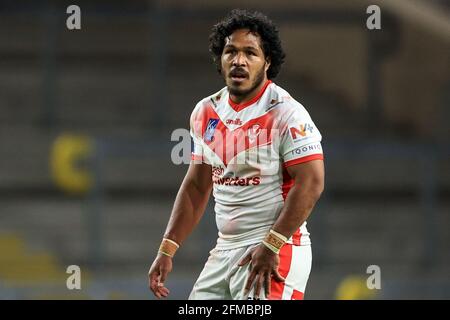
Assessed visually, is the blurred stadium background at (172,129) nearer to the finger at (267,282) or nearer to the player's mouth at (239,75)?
the finger at (267,282)

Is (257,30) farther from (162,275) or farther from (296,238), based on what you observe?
(162,275)

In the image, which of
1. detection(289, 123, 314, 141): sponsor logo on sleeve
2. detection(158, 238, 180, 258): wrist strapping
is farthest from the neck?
detection(158, 238, 180, 258): wrist strapping

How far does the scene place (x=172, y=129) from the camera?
11547 millimetres

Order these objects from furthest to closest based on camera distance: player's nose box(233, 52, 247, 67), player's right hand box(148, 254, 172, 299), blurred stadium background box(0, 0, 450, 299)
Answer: blurred stadium background box(0, 0, 450, 299), player's right hand box(148, 254, 172, 299), player's nose box(233, 52, 247, 67)

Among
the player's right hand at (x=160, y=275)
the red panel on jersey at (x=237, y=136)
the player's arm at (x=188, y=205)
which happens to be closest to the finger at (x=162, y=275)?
the player's right hand at (x=160, y=275)

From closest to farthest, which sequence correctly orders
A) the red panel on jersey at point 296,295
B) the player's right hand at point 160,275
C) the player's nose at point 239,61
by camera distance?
the player's nose at point 239,61 → the red panel on jersey at point 296,295 → the player's right hand at point 160,275

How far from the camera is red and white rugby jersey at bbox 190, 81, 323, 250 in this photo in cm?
479

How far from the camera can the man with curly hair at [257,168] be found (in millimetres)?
4730

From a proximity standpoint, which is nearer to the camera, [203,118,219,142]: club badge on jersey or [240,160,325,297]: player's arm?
[240,160,325,297]: player's arm

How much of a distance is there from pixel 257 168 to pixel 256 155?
54 millimetres

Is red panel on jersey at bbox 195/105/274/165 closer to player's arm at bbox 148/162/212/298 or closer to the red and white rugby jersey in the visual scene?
the red and white rugby jersey

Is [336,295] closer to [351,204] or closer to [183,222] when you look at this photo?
[351,204]

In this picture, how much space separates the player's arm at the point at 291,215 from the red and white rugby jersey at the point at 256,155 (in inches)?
2.4
